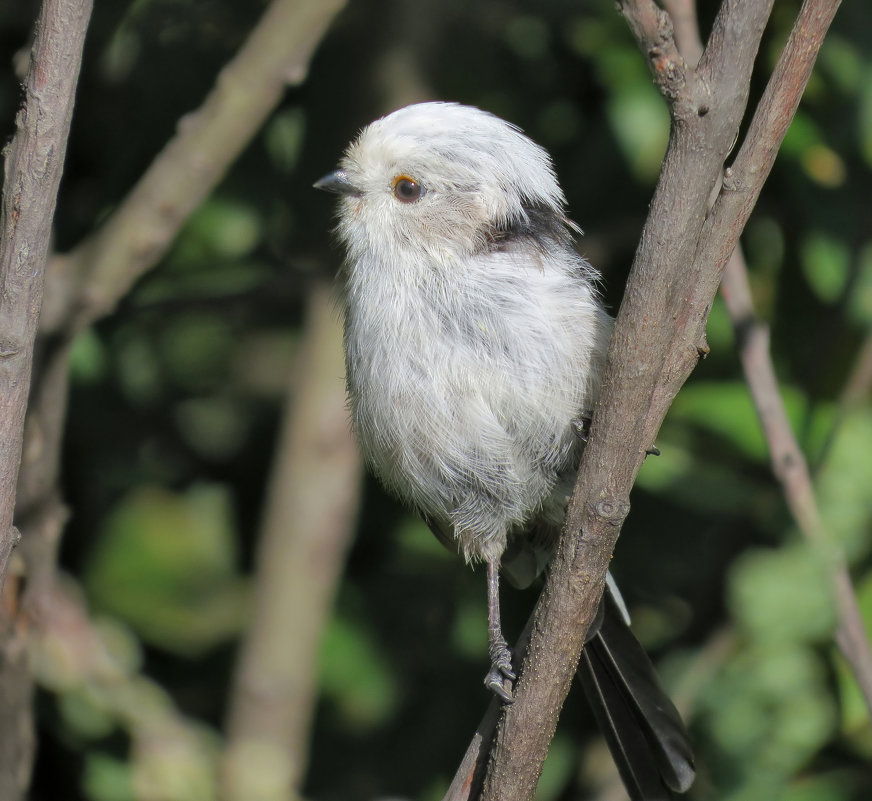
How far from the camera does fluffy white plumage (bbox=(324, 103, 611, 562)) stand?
1931 millimetres

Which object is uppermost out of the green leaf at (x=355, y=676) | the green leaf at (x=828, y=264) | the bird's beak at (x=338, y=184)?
the green leaf at (x=828, y=264)

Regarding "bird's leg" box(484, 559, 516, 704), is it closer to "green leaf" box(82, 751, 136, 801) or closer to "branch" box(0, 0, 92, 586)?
"branch" box(0, 0, 92, 586)

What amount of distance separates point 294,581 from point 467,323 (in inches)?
40.8

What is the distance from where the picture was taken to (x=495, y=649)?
7.02 feet

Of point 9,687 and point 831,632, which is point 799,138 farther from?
point 9,687

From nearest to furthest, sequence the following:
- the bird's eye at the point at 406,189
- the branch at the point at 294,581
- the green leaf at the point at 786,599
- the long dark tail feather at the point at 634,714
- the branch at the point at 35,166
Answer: the branch at the point at 35,166 < the long dark tail feather at the point at 634,714 < the bird's eye at the point at 406,189 < the green leaf at the point at 786,599 < the branch at the point at 294,581

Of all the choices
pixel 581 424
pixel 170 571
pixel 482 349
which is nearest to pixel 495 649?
pixel 581 424

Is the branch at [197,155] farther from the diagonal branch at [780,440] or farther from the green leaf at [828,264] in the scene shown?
the green leaf at [828,264]

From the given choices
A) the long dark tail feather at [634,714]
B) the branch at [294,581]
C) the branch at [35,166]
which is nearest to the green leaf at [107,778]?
the branch at [294,581]

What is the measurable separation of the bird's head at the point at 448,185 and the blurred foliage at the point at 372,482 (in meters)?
0.61

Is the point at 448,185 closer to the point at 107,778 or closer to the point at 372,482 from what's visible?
the point at 372,482

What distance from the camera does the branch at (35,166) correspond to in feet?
4.13

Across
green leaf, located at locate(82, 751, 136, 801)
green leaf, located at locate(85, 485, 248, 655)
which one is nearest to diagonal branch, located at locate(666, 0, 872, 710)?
green leaf, located at locate(85, 485, 248, 655)

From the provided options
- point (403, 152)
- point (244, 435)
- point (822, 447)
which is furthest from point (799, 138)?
point (244, 435)
